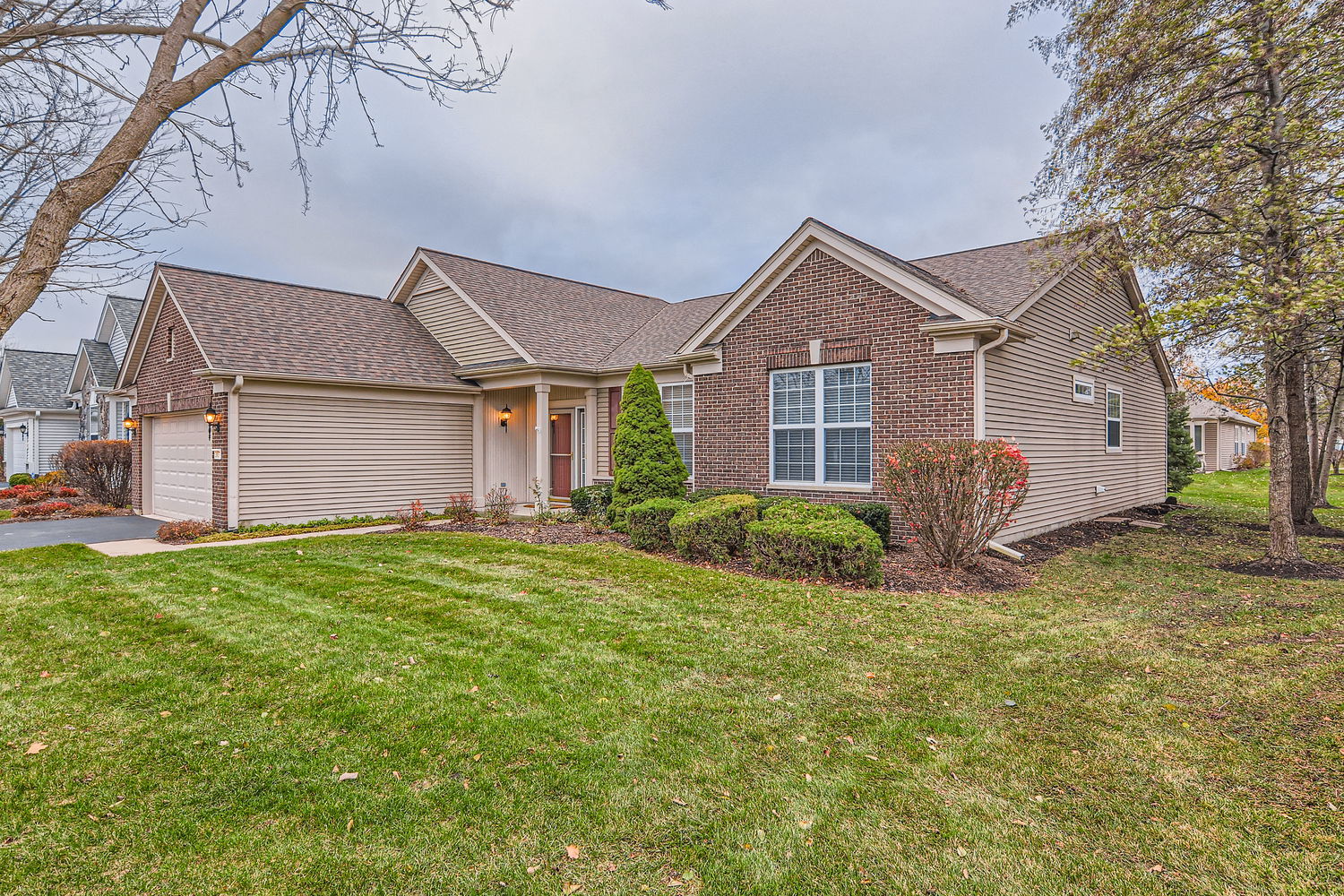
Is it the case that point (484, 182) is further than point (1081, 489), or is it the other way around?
point (484, 182)

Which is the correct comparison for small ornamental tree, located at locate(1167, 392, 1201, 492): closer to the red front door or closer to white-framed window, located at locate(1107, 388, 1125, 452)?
white-framed window, located at locate(1107, 388, 1125, 452)

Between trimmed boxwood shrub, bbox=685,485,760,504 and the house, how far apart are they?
305 millimetres

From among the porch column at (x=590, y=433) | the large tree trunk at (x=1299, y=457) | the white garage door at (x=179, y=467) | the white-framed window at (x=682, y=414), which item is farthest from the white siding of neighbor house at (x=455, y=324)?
the large tree trunk at (x=1299, y=457)

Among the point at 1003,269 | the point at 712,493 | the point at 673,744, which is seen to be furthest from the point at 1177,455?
the point at 673,744

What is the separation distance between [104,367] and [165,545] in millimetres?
18640

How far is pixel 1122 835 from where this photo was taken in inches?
111

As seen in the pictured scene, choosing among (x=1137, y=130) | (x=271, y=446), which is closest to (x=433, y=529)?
(x=271, y=446)

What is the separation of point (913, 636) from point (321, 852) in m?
4.54

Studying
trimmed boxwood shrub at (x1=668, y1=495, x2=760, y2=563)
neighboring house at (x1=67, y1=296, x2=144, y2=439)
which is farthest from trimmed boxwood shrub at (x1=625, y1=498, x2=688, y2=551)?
neighboring house at (x1=67, y1=296, x2=144, y2=439)

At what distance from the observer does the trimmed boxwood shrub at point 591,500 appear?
40.4ft

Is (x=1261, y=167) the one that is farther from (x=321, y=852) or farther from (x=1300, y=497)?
(x=321, y=852)

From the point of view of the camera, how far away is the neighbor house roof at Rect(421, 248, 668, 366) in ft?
47.0

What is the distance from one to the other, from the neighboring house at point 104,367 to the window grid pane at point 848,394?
24.2 meters

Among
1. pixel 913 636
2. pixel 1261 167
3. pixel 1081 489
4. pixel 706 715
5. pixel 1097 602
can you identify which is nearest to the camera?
pixel 706 715
